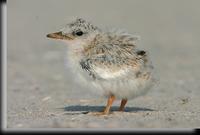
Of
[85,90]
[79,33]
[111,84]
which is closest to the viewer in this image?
[111,84]

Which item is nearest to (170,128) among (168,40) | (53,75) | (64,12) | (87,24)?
(87,24)

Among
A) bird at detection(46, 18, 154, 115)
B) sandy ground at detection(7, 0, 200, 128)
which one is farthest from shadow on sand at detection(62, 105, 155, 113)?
bird at detection(46, 18, 154, 115)

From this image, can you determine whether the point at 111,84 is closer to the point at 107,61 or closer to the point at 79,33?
the point at 107,61

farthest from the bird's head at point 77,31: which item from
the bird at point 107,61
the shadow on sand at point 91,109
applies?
the shadow on sand at point 91,109

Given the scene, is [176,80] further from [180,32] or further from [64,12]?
[64,12]

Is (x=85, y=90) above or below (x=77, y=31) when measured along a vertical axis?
below

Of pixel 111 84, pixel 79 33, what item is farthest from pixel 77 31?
pixel 111 84

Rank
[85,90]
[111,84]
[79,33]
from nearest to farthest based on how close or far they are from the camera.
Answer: [111,84]
[79,33]
[85,90]
